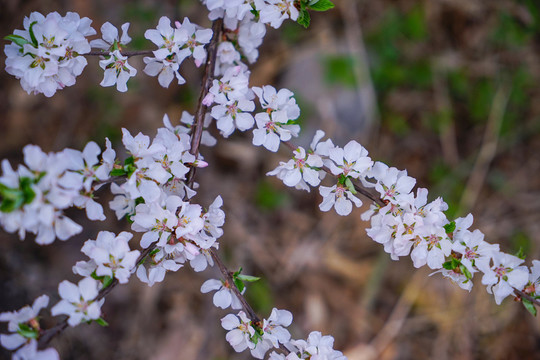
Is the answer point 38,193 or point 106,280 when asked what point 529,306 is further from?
point 38,193

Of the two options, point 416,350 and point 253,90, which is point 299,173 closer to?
point 253,90

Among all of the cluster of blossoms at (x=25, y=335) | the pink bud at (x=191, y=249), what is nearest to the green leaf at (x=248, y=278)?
the pink bud at (x=191, y=249)

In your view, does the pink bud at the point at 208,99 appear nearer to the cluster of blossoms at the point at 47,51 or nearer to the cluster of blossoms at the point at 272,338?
the cluster of blossoms at the point at 47,51

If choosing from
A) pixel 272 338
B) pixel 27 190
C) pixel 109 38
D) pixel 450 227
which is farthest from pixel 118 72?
pixel 450 227

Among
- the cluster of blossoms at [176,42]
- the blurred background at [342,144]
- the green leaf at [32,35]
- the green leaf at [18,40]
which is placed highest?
the cluster of blossoms at [176,42]

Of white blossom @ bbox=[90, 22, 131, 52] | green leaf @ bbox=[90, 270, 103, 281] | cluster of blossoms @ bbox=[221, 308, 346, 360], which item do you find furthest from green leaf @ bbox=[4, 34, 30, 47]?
cluster of blossoms @ bbox=[221, 308, 346, 360]

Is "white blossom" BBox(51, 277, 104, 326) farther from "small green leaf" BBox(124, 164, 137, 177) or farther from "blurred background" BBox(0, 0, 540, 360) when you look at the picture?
"blurred background" BBox(0, 0, 540, 360)
